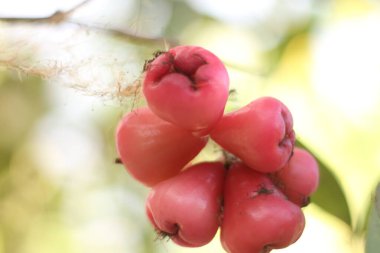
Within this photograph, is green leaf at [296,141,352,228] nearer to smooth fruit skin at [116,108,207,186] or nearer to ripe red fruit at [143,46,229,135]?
smooth fruit skin at [116,108,207,186]

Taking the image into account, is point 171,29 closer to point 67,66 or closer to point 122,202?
point 67,66

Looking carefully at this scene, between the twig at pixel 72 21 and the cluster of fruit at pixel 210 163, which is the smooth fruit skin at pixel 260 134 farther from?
the twig at pixel 72 21

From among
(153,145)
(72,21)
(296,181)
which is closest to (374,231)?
(296,181)

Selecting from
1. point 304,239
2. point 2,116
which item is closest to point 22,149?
point 2,116

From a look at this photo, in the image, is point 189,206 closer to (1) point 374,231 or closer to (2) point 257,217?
(2) point 257,217

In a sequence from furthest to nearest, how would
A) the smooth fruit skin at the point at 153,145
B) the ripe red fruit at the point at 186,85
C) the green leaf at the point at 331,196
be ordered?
the green leaf at the point at 331,196, the smooth fruit skin at the point at 153,145, the ripe red fruit at the point at 186,85

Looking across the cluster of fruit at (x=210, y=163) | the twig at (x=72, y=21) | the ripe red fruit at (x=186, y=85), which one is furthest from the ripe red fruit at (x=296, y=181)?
the twig at (x=72, y=21)
